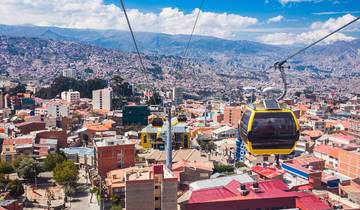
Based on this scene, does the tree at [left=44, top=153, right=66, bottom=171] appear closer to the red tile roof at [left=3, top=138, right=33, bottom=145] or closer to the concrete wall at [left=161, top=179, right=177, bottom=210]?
the red tile roof at [left=3, top=138, right=33, bottom=145]

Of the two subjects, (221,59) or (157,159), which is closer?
(157,159)

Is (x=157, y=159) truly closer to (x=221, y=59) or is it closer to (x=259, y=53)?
(x=221, y=59)

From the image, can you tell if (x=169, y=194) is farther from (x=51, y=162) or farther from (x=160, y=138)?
(x=160, y=138)

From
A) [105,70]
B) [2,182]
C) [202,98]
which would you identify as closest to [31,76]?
[105,70]

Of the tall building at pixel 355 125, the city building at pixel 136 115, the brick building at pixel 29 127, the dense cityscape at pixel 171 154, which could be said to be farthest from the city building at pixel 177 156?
the tall building at pixel 355 125

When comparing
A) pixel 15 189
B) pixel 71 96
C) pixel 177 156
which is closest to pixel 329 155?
pixel 177 156

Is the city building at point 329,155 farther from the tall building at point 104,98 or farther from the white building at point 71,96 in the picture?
the white building at point 71,96
